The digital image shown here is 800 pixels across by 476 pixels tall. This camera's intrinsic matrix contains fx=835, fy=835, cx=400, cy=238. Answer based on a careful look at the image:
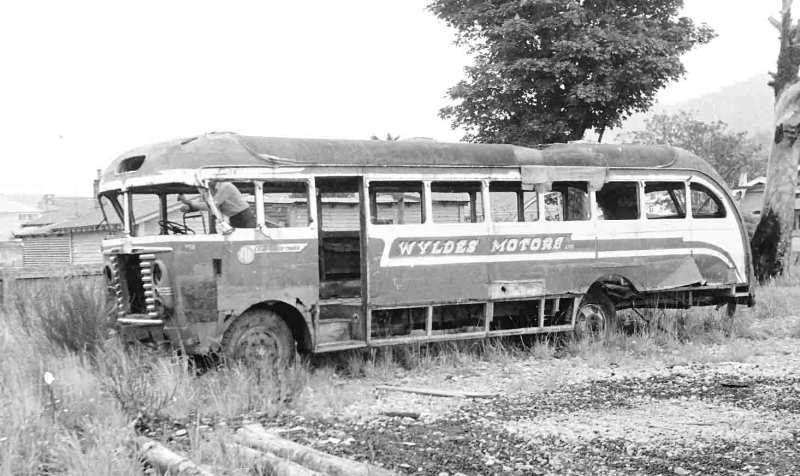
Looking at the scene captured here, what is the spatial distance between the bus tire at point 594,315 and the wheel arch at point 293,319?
13.1 feet

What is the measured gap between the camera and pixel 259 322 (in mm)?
9391

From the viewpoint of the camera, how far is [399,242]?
10.2 m

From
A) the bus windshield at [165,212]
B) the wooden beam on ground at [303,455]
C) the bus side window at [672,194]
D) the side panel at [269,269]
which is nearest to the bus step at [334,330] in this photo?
the side panel at [269,269]

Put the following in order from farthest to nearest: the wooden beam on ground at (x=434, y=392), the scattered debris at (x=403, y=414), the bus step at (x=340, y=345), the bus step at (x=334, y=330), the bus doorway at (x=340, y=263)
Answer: the bus doorway at (x=340, y=263), the bus step at (x=334, y=330), the bus step at (x=340, y=345), the wooden beam on ground at (x=434, y=392), the scattered debris at (x=403, y=414)

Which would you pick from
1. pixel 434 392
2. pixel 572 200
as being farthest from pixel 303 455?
pixel 572 200

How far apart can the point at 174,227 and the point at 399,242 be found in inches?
105

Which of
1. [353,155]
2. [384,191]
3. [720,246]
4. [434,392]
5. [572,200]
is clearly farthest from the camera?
[720,246]

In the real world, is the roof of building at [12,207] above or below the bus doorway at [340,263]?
above

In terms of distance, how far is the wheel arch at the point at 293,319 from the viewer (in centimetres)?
946

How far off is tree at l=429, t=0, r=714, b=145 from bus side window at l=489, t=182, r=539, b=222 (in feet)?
29.2

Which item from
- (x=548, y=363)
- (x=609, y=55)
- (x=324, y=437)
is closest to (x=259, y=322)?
(x=324, y=437)

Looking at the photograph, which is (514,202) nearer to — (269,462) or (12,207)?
(269,462)

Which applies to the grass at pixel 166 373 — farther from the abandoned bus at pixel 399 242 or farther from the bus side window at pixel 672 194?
the bus side window at pixel 672 194

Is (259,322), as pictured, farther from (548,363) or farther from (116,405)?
(548,363)
